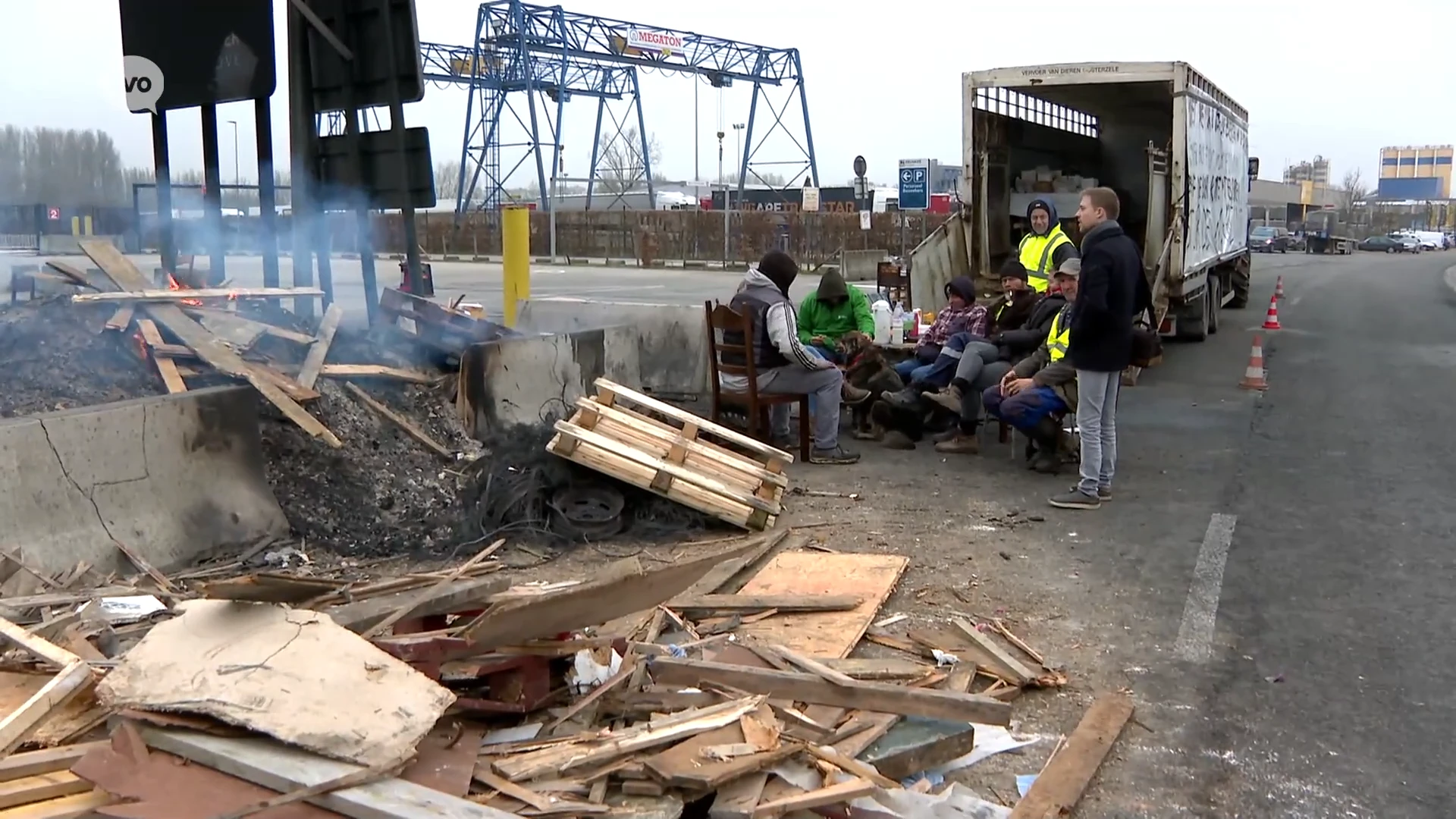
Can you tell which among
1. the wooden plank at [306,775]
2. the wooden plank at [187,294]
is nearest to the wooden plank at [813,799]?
the wooden plank at [306,775]

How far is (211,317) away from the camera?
7457 mm

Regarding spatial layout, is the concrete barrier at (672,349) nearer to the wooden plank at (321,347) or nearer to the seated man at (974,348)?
the seated man at (974,348)

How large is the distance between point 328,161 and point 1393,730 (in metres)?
7.68

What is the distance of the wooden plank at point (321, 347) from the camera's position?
7.08 m

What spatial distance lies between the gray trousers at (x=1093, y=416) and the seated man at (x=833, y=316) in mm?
2557

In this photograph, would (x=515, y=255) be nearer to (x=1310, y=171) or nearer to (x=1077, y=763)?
(x=1077, y=763)

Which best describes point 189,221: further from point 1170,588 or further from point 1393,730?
point 1393,730

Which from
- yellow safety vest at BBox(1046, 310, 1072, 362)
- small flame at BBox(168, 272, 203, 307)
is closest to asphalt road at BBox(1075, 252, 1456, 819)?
yellow safety vest at BBox(1046, 310, 1072, 362)

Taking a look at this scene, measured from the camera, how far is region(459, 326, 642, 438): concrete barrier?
7824 mm

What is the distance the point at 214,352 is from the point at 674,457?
2.79 metres

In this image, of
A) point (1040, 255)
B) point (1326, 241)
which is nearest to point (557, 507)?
point (1040, 255)

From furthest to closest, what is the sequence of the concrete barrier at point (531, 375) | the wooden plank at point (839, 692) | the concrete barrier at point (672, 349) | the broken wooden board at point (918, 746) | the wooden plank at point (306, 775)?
the concrete barrier at point (672, 349)
the concrete barrier at point (531, 375)
the wooden plank at point (839, 692)
the broken wooden board at point (918, 746)
the wooden plank at point (306, 775)

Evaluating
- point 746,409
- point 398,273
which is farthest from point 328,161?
point 398,273

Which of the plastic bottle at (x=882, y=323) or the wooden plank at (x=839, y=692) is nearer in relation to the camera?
the wooden plank at (x=839, y=692)
